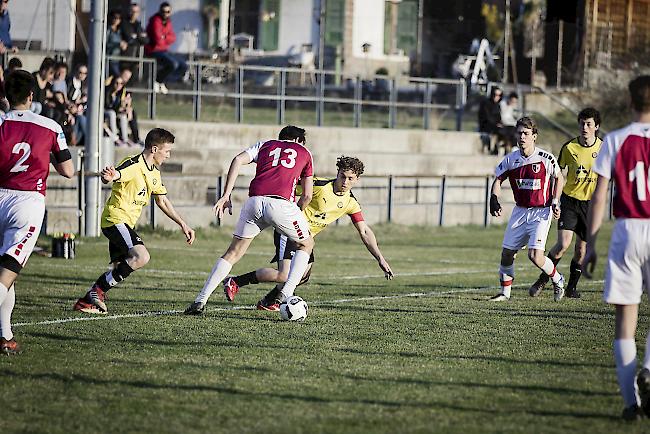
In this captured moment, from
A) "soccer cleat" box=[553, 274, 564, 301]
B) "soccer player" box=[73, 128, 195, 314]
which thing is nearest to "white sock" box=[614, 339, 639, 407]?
"soccer player" box=[73, 128, 195, 314]

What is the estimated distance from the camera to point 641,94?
279 inches

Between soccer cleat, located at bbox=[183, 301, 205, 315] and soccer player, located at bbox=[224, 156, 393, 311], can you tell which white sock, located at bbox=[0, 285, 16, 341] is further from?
soccer player, located at bbox=[224, 156, 393, 311]

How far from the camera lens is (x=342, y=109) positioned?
2941 cm

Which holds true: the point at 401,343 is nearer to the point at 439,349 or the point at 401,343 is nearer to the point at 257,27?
the point at 439,349

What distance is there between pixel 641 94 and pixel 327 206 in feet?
17.9

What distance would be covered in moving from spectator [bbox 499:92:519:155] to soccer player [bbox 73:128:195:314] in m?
18.6

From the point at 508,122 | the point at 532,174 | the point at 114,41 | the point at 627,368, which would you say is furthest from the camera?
the point at 508,122

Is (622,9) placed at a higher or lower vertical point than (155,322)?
higher

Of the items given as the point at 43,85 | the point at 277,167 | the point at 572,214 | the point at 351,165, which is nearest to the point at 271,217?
the point at 277,167

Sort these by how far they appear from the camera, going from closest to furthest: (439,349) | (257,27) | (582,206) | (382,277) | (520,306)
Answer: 1. (439,349)
2. (520,306)
3. (582,206)
4. (382,277)
5. (257,27)

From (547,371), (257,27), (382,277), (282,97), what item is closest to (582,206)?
(382,277)

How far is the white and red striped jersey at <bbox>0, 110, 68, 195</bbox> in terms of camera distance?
8.85 metres

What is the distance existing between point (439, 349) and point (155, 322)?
111 inches

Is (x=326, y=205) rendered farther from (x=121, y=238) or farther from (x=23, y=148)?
(x=23, y=148)
